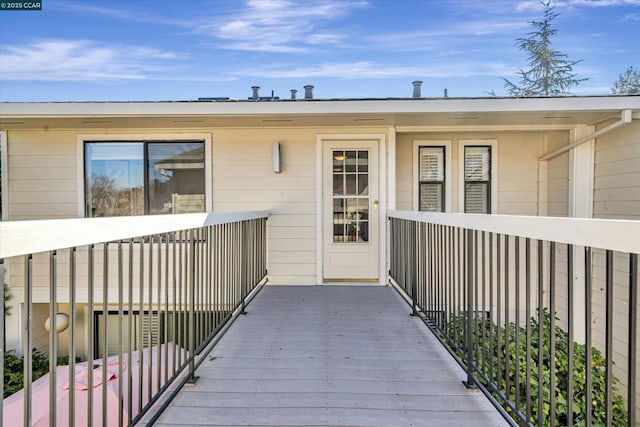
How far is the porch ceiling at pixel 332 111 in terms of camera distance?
434cm

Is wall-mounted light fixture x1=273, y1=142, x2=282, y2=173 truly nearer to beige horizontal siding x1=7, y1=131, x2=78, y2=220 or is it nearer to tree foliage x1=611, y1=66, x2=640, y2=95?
beige horizontal siding x1=7, y1=131, x2=78, y2=220

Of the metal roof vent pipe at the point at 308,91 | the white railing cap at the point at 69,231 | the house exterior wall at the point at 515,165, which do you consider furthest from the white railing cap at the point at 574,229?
the metal roof vent pipe at the point at 308,91

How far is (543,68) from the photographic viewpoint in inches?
659

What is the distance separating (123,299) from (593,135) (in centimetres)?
554

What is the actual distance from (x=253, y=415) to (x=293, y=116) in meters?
3.49

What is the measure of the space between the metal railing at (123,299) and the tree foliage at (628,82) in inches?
794

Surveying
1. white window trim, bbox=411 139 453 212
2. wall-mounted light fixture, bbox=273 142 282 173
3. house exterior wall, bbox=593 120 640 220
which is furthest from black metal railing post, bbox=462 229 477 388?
white window trim, bbox=411 139 453 212

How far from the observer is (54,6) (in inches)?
406

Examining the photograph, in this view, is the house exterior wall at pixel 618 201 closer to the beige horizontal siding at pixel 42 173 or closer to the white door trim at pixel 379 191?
the white door trim at pixel 379 191

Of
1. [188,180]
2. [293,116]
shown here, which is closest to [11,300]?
[188,180]

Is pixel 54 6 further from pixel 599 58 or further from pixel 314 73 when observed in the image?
pixel 599 58

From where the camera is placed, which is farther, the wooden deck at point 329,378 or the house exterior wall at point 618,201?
the house exterior wall at point 618,201

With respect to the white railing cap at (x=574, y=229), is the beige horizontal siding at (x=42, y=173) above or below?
above

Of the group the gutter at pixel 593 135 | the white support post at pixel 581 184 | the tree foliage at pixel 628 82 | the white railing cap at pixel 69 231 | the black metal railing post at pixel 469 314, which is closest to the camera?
the white railing cap at pixel 69 231
